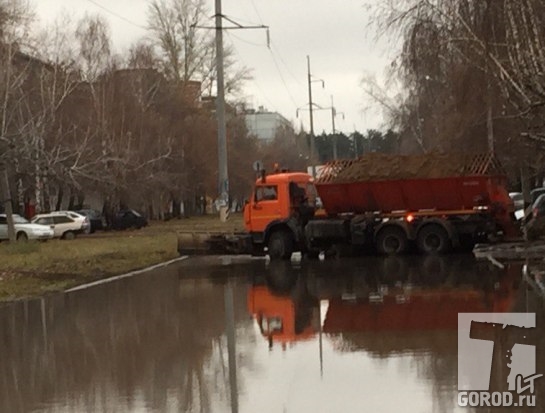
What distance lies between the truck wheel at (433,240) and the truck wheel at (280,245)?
13.0ft

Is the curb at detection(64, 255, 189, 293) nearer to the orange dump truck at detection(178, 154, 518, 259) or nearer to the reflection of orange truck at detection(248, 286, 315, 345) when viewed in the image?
the orange dump truck at detection(178, 154, 518, 259)

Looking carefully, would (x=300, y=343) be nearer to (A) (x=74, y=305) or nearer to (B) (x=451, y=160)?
(A) (x=74, y=305)

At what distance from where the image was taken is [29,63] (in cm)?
4784

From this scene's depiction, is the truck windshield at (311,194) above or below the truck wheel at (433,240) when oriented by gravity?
above

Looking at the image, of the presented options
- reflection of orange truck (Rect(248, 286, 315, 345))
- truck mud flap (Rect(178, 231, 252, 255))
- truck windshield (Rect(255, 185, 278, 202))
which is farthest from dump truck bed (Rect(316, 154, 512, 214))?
reflection of orange truck (Rect(248, 286, 315, 345))

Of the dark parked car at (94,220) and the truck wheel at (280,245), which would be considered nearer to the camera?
the truck wheel at (280,245)

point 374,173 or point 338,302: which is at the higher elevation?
point 374,173

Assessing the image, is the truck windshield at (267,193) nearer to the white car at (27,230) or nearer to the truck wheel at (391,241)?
the truck wheel at (391,241)

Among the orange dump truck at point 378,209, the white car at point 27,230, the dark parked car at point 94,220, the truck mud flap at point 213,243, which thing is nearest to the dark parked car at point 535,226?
the orange dump truck at point 378,209

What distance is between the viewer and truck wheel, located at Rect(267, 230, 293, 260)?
105 feet

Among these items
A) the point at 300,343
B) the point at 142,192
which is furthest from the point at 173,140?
the point at 300,343

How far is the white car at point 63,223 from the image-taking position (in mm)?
53869

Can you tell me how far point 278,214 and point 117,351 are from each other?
59.3 feet

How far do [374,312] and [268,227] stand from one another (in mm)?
15147
